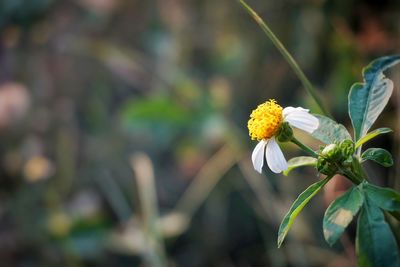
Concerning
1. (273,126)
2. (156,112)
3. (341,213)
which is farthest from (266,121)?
(156,112)

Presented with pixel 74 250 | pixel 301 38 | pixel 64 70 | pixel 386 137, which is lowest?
pixel 386 137

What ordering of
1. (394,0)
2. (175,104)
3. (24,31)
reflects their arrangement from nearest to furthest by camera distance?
(394,0) < (175,104) < (24,31)

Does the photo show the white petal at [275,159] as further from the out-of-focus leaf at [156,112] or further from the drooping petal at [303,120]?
the out-of-focus leaf at [156,112]

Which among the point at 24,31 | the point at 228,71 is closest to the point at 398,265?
the point at 228,71

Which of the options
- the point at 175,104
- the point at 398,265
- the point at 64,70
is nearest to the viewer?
the point at 398,265

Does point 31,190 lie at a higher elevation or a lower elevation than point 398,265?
higher

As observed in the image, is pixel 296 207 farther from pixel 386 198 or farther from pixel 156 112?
pixel 156 112

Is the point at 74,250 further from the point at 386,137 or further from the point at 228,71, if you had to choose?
the point at 386,137
